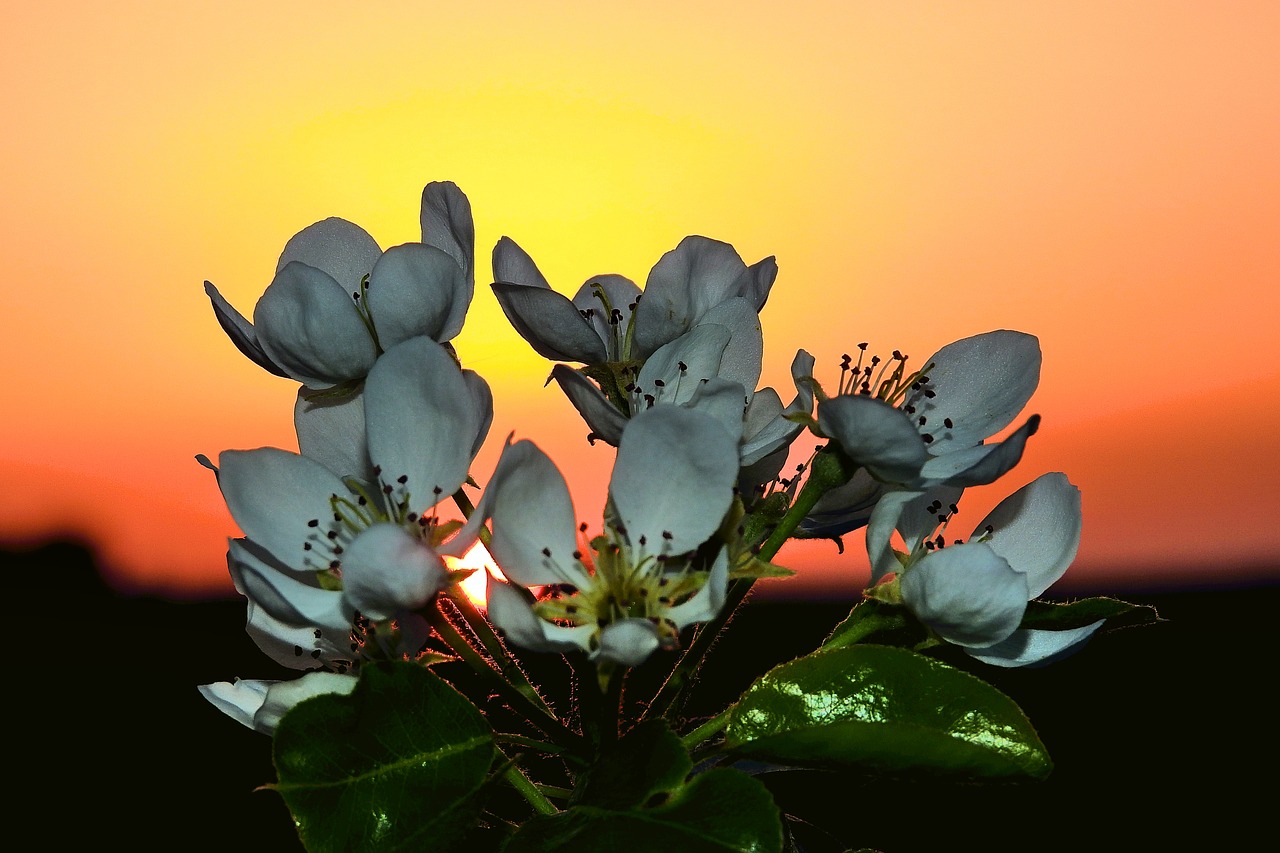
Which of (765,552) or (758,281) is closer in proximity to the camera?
(765,552)

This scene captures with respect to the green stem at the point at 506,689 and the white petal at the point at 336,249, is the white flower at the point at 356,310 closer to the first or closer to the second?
the white petal at the point at 336,249

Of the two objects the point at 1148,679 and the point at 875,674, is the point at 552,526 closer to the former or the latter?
the point at 875,674

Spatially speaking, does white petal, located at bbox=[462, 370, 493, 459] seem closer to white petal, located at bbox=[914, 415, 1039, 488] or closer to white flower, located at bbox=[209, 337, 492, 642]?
white flower, located at bbox=[209, 337, 492, 642]

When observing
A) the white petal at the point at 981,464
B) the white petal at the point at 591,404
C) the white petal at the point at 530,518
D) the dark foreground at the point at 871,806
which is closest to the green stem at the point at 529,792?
the white petal at the point at 530,518

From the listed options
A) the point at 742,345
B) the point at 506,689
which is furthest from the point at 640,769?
the point at 742,345

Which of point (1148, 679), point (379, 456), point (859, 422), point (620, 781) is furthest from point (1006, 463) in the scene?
point (1148, 679)

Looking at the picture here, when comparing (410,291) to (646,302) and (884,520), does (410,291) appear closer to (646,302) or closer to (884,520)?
(646,302)
